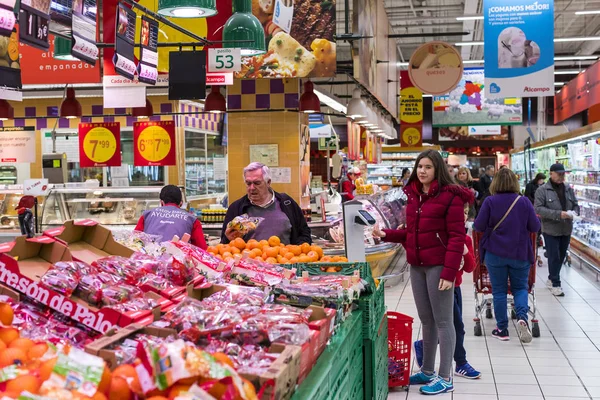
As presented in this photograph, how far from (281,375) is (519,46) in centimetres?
999

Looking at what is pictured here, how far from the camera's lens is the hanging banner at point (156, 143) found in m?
11.0

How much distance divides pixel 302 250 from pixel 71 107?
537cm

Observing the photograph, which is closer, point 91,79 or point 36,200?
point 91,79

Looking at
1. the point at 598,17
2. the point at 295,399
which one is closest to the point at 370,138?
the point at 598,17

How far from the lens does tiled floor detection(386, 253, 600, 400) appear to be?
519 centimetres

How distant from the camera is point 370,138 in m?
22.3

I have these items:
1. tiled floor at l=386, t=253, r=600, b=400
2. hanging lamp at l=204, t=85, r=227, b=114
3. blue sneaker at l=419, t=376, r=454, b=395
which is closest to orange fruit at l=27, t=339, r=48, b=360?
tiled floor at l=386, t=253, r=600, b=400

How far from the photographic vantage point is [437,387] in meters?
5.06

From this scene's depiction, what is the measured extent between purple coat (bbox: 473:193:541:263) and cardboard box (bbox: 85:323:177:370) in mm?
4756

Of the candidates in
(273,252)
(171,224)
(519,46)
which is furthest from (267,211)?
(519,46)

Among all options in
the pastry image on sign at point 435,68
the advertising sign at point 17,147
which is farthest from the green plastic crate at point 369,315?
the advertising sign at point 17,147

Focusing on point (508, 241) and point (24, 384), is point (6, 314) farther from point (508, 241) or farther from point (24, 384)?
point (508, 241)

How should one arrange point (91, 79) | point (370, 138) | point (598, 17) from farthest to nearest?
point (370, 138), point (598, 17), point (91, 79)

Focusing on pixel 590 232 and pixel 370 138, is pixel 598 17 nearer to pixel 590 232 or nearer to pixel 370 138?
pixel 370 138
